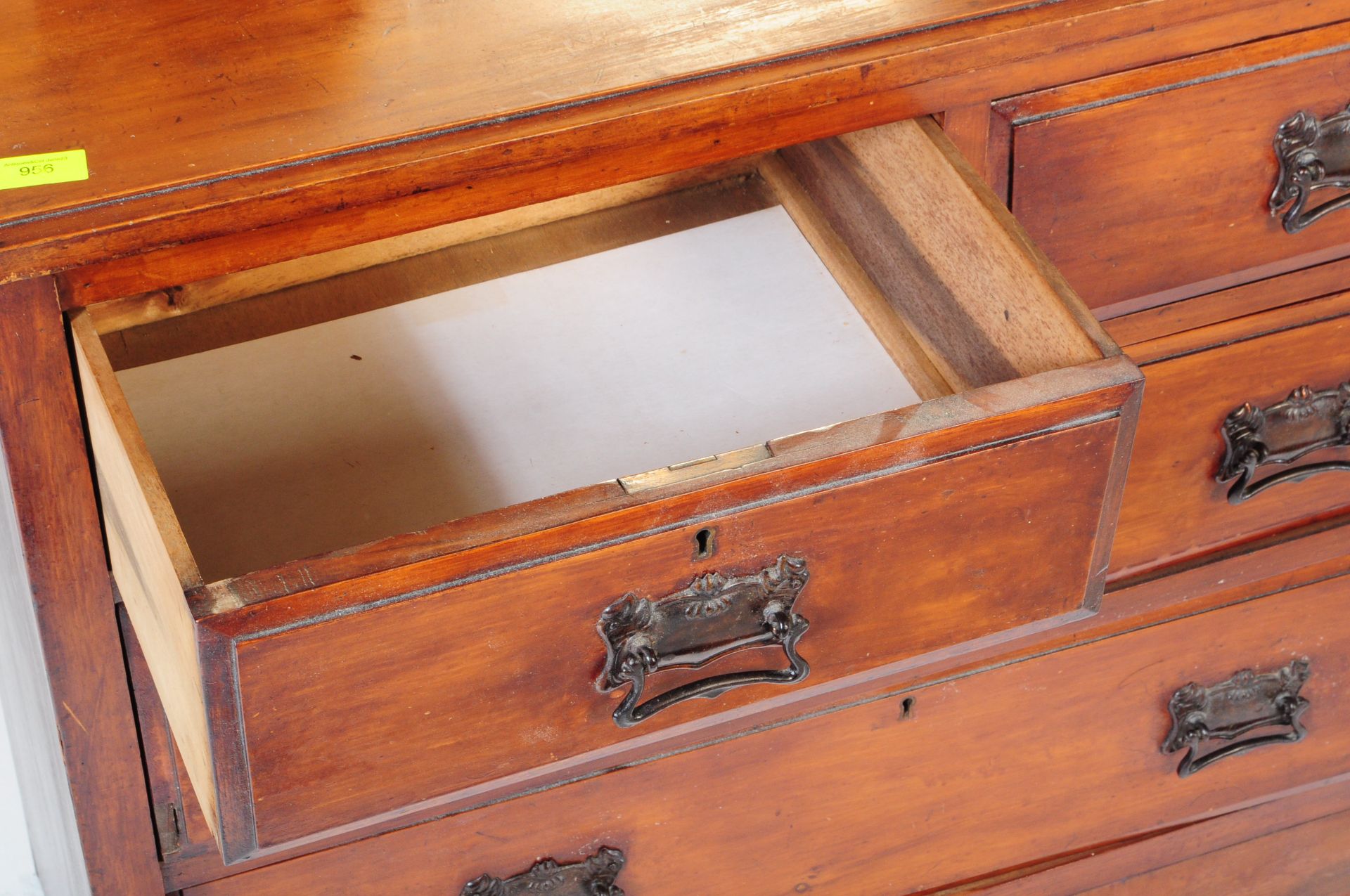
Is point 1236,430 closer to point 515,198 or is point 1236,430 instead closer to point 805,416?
point 805,416

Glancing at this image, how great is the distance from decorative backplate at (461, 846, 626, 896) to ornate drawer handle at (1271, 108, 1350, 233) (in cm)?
56

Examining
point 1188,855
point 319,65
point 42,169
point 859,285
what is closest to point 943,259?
point 859,285

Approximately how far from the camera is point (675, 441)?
31.8 inches

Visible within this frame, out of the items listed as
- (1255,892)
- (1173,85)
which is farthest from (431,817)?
(1255,892)

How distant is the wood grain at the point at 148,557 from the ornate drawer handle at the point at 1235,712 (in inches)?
27.3

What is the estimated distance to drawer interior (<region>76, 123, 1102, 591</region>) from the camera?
2.51 feet

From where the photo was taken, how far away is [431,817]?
816 millimetres

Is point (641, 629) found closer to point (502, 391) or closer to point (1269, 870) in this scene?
point (502, 391)

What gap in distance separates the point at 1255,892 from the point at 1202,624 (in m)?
0.33

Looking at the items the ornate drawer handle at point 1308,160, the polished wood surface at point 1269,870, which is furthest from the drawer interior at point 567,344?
the polished wood surface at point 1269,870

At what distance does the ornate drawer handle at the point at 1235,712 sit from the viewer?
3.38 feet

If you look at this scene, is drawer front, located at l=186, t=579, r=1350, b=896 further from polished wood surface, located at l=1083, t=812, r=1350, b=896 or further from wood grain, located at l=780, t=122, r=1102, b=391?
wood grain, located at l=780, t=122, r=1102, b=391

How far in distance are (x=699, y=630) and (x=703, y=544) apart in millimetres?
55

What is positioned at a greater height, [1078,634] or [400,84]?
[400,84]
